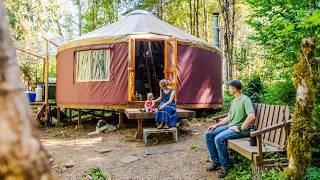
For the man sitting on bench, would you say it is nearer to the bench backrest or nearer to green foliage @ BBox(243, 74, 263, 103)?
the bench backrest

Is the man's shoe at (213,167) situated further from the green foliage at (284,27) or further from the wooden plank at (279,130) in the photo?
the green foliage at (284,27)

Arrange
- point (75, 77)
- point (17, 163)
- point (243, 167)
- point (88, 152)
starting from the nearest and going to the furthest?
point (17, 163)
point (243, 167)
point (88, 152)
point (75, 77)

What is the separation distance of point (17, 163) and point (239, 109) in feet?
11.6

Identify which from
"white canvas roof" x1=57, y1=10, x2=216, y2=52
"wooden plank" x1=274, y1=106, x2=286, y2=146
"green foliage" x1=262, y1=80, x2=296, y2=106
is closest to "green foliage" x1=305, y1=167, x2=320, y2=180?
"wooden plank" x1=274, y1=106, x2=286, y2=146

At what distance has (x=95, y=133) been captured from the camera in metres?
7.89

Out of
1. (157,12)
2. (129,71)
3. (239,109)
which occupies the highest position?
(157,12)

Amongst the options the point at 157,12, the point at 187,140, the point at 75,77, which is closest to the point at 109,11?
the point at 157,12

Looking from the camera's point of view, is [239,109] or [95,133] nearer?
[239,109]

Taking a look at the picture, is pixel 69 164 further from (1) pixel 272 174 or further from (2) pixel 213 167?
(1) pixel 272 174

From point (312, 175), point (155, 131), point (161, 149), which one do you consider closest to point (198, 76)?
point (155, 131)

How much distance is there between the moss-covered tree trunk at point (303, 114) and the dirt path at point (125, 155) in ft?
4.37

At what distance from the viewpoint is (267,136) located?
410 cm

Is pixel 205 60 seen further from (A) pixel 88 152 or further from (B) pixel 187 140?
(A) pixel 88 152

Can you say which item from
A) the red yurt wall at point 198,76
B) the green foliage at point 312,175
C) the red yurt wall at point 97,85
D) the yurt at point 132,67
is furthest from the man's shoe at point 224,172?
the red yurt wall at point 198,76
